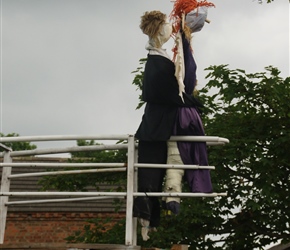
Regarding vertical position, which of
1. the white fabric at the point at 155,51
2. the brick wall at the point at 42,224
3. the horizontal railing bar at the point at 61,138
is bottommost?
the brick wall at the point at 42,224

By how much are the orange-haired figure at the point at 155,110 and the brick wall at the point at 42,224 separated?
13.7 m

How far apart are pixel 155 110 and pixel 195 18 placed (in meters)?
1.04

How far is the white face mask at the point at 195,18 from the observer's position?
7355mm

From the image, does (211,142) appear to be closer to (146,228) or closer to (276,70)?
(146,228)

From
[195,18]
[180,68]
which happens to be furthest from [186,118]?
[195,18]

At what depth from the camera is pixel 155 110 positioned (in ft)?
23.5

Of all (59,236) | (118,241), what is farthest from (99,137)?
(59,236)

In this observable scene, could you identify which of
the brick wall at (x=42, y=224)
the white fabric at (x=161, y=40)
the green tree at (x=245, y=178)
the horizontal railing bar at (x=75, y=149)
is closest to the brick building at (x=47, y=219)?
the brick wall at (x=42, y=224)

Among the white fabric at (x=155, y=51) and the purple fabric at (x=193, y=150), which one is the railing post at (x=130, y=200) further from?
the white fabric at (x=155, y=51)

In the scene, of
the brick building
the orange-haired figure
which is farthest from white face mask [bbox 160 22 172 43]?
the brick building

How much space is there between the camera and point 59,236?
67.2 feet

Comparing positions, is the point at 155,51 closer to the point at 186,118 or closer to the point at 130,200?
the point at 186,118

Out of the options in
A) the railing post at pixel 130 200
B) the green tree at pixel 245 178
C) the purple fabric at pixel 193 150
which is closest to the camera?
the railing post at pixel 130 200

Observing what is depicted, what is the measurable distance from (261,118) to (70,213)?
8.10 m
